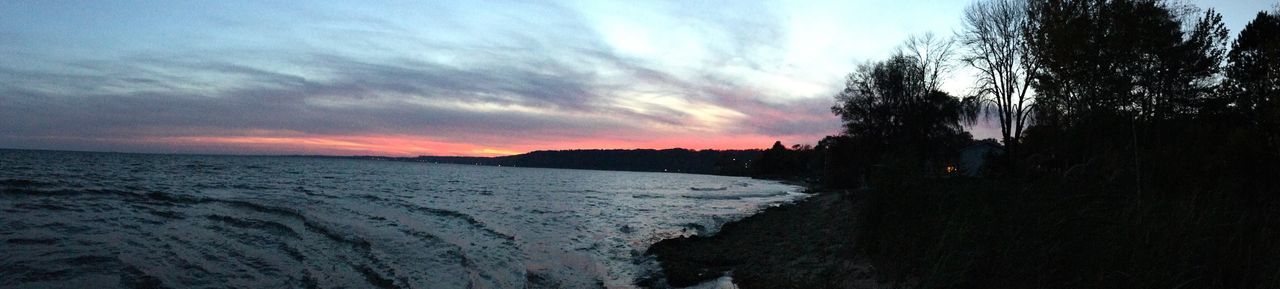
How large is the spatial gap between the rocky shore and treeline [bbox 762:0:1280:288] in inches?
24.9

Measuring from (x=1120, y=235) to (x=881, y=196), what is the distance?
5.10 m

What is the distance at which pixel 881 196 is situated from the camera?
11.5 m

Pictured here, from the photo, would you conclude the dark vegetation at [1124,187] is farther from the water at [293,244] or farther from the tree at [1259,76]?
the water at [293,244]

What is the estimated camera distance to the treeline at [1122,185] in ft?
19.6

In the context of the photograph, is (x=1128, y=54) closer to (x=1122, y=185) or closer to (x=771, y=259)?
(x=1122, y=185)

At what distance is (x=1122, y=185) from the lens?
1259cm

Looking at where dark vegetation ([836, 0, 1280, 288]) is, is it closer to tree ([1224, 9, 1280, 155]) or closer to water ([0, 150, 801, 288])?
tree ([1224, 9, 1280, 155])

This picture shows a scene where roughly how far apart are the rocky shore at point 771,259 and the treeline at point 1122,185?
63cm

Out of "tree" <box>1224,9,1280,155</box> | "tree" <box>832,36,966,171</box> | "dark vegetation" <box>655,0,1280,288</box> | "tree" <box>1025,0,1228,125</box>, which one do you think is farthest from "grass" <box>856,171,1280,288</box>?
"tree" <box>832,36,966,171</box>

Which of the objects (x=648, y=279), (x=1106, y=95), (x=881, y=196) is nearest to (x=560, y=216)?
(x=648, y=279)

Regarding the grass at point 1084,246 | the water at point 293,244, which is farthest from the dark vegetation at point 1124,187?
the water at point 293,244

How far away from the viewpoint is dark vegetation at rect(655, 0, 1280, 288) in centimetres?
599

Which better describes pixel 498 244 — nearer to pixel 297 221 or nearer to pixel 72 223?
pixel 297 221

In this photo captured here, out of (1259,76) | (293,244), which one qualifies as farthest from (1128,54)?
(293,244)
